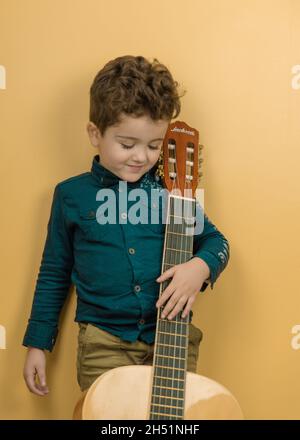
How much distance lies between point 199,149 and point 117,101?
0.24 m

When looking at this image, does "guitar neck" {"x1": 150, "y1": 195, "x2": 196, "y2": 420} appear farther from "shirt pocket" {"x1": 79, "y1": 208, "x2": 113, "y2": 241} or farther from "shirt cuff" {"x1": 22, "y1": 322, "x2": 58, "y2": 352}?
"shirt cuff" {"x1": 22, "y1": 322, "x2": 58, "y2": 352}

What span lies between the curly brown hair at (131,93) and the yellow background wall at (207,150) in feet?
0.56

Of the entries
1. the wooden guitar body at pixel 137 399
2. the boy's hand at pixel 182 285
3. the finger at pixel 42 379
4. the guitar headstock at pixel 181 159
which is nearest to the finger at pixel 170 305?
the boy's hand at pixel 182 285

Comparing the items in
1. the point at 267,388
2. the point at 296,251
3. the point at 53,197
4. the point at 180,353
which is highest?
the point at 53,197

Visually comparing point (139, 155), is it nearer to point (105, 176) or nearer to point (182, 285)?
point (105, 176)

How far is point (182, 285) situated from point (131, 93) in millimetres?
383

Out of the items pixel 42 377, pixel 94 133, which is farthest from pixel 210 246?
pixel 42 377

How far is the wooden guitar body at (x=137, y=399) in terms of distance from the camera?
0.96 metres

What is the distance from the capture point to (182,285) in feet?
3.57

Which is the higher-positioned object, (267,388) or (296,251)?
(296,251)

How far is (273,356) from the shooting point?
133cm

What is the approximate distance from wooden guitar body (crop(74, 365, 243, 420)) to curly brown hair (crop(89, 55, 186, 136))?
0.47 m
